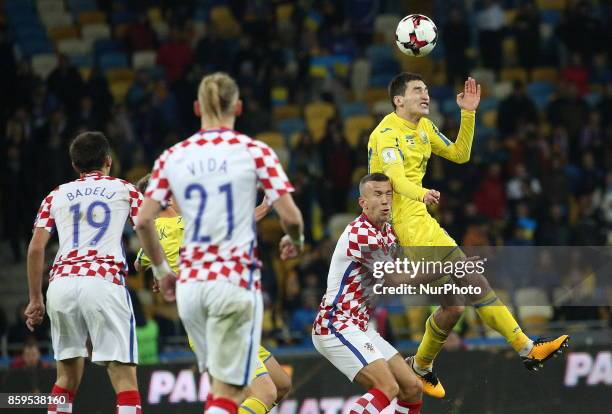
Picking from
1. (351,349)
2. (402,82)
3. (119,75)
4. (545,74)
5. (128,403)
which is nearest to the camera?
(128,403)

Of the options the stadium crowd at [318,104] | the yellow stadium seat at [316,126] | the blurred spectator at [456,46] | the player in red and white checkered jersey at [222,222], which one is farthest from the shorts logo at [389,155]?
the blurred spectator at [456,46]

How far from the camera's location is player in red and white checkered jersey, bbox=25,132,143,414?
370 inches

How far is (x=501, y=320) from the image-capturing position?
428 inches

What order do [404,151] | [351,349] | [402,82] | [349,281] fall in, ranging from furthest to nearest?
[402,82]
[404,151]
[349,281]
[351,349]

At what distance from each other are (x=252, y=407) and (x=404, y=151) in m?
2.46

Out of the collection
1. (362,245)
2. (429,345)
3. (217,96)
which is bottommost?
(429,345)

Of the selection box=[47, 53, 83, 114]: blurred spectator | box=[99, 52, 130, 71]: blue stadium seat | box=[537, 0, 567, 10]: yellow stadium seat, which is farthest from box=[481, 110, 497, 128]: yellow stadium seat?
box=[47, 53, 83, 114]: blurred spectator

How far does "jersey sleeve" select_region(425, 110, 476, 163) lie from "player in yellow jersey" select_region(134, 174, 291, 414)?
7.65ft

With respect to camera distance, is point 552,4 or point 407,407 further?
point 552,4

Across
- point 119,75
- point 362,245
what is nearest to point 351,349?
point 362,245

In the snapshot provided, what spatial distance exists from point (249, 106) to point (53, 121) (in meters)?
3.10

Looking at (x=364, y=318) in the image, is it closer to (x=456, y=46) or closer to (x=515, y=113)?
(x=515, y=113)

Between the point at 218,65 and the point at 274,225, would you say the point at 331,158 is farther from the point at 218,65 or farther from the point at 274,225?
the point at 218,65

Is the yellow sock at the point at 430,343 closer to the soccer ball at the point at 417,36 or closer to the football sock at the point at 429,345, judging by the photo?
the football sock at the point at 429,345
